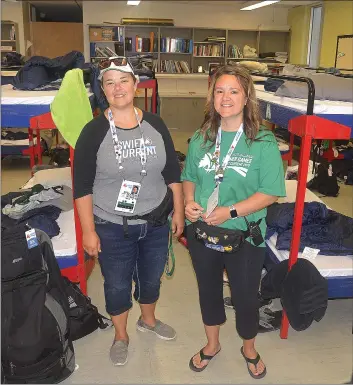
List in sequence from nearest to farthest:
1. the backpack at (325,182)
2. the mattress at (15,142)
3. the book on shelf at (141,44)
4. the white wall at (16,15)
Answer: the backpack at (325,182), the mattress at (15,142), the book on shelf at (141,44), the white wall at (16,15)

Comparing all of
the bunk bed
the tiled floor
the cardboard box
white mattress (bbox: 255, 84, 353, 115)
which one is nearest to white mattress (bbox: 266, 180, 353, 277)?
the tiled floor

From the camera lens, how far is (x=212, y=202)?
182 centimetres

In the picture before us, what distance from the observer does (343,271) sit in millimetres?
2400

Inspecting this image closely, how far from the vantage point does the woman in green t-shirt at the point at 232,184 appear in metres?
1.79

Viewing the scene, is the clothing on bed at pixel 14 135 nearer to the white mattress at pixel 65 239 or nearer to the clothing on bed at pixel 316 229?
the white mattress at pixel 65 239

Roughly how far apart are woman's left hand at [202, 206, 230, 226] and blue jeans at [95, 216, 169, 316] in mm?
345

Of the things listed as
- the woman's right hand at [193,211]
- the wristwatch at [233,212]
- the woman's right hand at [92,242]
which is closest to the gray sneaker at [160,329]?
the woman's right hand at [92,242]

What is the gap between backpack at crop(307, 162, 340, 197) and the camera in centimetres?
503

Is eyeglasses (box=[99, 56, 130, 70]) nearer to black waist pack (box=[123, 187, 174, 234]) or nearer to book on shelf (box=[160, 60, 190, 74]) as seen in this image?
black waist pack (box=[123, 187, 174, 234])

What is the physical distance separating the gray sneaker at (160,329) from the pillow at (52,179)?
1.60 meters

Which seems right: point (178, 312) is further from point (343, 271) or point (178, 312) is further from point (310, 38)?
point (310, 38)

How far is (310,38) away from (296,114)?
7.53 m

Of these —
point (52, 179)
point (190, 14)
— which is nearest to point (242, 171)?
point (52, 179)

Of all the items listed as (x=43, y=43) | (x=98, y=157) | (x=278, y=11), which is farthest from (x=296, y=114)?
(x=43, y=43)
